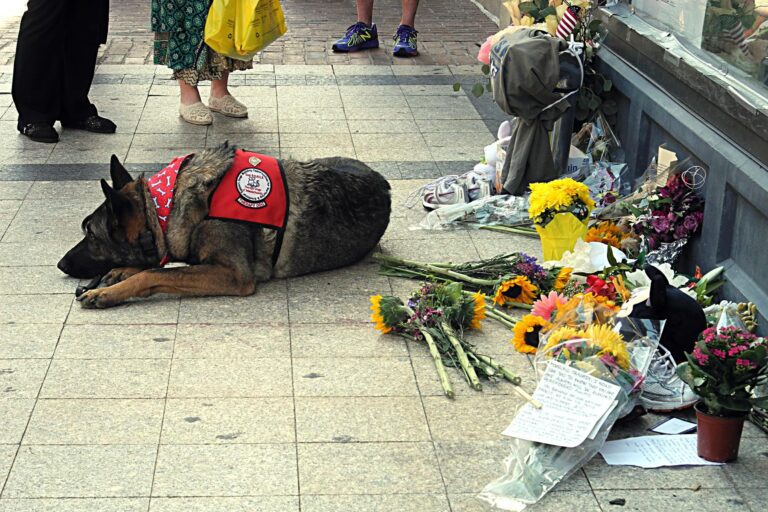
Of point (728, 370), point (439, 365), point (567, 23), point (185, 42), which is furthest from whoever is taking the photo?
point (185, 42)

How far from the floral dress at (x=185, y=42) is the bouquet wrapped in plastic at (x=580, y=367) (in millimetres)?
4387

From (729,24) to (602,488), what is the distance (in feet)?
9.26

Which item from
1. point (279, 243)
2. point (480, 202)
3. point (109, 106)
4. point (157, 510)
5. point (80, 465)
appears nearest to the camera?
point (157, 510)

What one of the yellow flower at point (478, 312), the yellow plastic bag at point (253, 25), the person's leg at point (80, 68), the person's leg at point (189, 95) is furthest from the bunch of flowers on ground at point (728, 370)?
the person's leg at point (80, 68)

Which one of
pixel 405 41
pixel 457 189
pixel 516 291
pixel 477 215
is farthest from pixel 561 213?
pixel 405 41

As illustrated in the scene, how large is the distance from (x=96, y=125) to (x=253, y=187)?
3.10 metres

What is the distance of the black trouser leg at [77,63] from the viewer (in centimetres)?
752

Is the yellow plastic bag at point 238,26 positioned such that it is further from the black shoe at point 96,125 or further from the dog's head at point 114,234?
the dog's head at point 114,234

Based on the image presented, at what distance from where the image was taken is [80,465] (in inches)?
143

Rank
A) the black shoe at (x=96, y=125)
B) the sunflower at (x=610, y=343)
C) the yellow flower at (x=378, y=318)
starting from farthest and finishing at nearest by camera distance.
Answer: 1. the black shoe at (x=96, y=125)
2. the yellow flower at (x=378, y=318)
3. the sunflower at (x=610, y=343)

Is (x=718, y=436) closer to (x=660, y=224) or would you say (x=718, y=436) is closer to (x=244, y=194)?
(x=660, y=224)

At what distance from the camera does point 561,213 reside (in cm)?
514

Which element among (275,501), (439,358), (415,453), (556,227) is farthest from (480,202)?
(275,501)

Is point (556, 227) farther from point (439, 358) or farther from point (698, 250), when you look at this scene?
point (439, 358)
